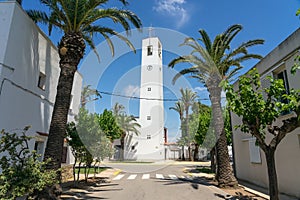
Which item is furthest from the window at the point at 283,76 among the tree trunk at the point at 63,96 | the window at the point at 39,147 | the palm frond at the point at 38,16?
the window at the point at 39,147

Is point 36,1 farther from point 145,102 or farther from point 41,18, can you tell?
point 145,102

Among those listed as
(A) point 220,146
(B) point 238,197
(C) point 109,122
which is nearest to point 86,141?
(A) point 220,146

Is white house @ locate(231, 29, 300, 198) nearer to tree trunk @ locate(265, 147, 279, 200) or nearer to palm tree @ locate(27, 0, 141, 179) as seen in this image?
tree trunk @ locate(265, 147, 279, 200)

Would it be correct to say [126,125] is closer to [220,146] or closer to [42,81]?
[42,81]

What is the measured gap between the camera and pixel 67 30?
31.6 feet

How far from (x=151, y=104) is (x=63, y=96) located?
93.0 feet

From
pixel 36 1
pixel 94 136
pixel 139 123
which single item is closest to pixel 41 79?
pixel 36 1

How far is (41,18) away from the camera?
10570mm

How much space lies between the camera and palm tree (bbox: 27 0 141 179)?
27.0 ft

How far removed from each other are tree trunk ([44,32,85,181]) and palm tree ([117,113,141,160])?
30279 millimetres

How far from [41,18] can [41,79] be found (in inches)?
129

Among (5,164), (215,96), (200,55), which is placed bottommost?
(5,164)

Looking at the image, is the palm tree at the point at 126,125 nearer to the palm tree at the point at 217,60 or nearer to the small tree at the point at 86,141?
the small tree at the point at 86,141

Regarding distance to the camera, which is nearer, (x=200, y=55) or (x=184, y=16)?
(x=200, y=55)
